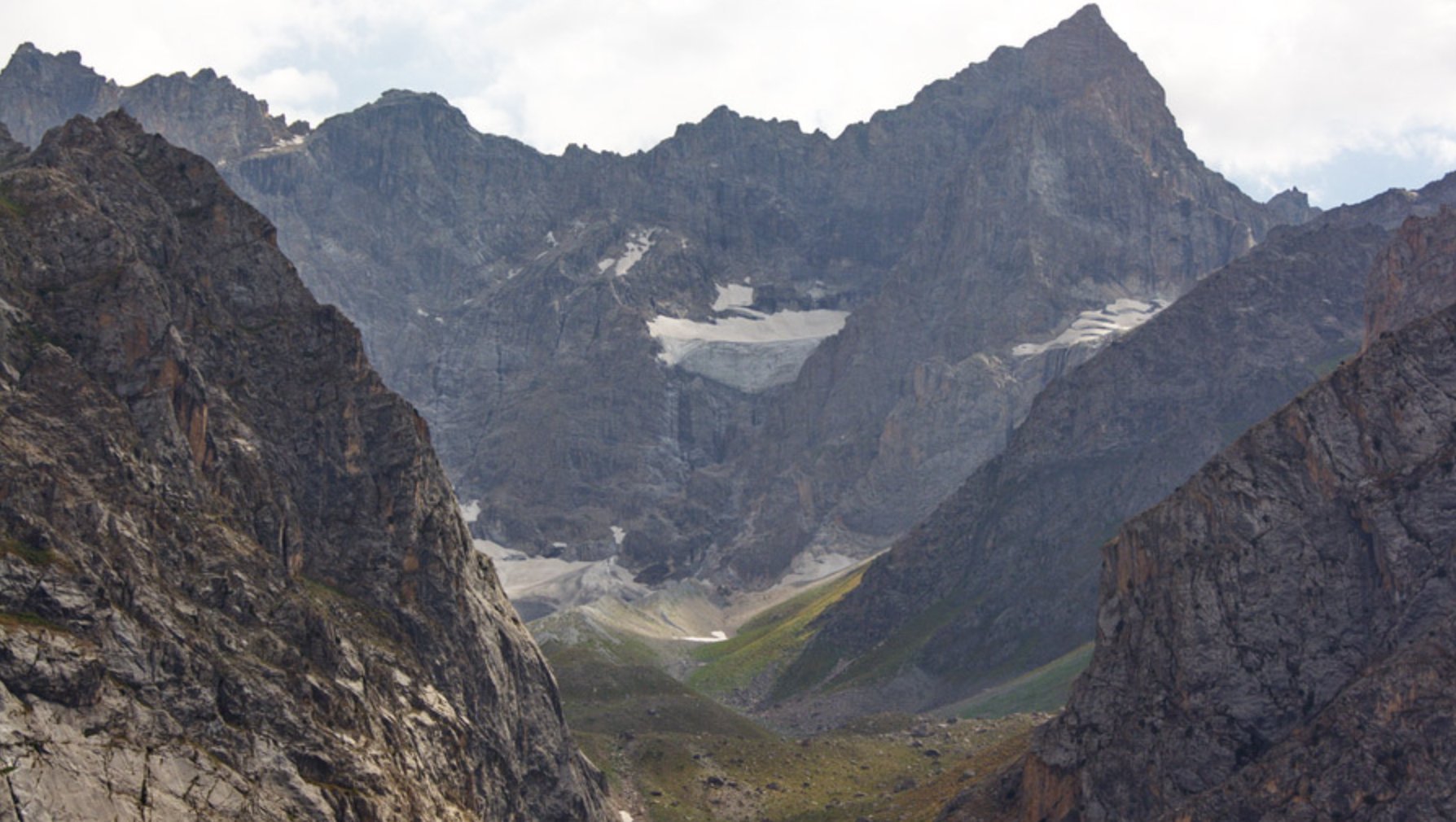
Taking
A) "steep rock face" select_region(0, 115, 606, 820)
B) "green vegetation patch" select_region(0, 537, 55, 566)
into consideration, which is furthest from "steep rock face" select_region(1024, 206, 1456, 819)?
"green vegetation patch" select_region(0, 537, 55, 566)

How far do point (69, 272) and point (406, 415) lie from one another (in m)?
35.9

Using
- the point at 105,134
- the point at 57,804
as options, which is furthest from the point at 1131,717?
the point at 105,134

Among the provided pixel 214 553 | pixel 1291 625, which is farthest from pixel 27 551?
pixel 1291 625

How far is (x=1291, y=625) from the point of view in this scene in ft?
441

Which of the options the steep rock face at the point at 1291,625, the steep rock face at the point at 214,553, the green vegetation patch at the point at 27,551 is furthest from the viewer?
the steep rock face at the point at 1291,625

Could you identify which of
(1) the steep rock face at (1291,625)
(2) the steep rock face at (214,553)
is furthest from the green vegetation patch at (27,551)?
(1) the steep rock face at (1291,625)

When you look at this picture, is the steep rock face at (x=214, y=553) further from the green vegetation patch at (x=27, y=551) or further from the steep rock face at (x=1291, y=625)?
the steep rock face at (x=1291, y=625)

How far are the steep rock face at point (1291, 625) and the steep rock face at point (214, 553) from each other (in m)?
52.5

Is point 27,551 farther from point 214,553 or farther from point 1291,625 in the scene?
point 1291,625

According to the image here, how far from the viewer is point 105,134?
149 metres

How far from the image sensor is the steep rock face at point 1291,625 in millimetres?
119875

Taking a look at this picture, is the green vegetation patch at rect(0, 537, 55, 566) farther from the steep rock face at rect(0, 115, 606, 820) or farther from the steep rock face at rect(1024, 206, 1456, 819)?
the steep rock face at rect(1024, 206, 1456, 819)

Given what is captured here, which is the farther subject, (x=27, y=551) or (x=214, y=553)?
(x=214, y=553)

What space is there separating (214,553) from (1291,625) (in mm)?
83476
